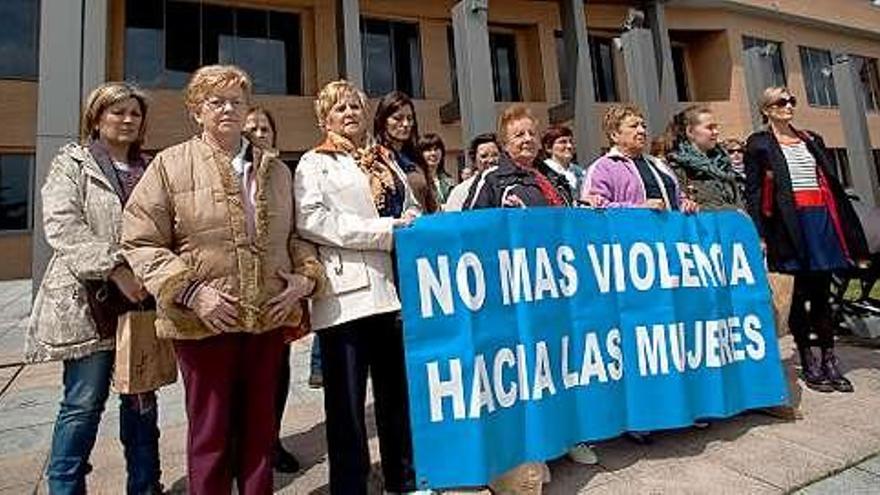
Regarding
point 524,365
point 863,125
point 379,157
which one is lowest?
point 524,365

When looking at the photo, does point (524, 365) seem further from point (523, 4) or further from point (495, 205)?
point (523, 4)

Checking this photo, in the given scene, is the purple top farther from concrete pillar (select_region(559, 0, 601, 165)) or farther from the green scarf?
concrete pillar (select_region(559, 0, 601, 165))

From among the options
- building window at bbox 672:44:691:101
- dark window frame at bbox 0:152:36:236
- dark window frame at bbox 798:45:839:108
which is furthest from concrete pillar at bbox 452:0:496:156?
dark window frame at bbox 798:45:839:108

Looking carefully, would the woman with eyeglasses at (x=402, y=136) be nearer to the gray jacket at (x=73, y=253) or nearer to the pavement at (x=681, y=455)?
the gray jacket at (x=73, y=253)

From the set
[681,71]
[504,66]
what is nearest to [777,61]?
[681,71]

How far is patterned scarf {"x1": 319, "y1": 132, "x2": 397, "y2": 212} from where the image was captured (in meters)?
2.53

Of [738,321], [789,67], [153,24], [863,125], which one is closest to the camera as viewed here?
[738,321]

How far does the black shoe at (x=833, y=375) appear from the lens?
3.89 metres

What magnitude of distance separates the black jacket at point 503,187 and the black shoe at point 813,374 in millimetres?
2519

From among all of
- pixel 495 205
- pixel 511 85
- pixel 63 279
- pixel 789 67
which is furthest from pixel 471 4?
pixel 789 67

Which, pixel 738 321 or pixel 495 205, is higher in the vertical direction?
pixel 495 205

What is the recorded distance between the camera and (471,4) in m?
10.5

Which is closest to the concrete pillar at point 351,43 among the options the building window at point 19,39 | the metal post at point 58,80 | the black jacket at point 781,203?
the metal post at point 58,80

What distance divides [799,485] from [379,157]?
7.94 feet
